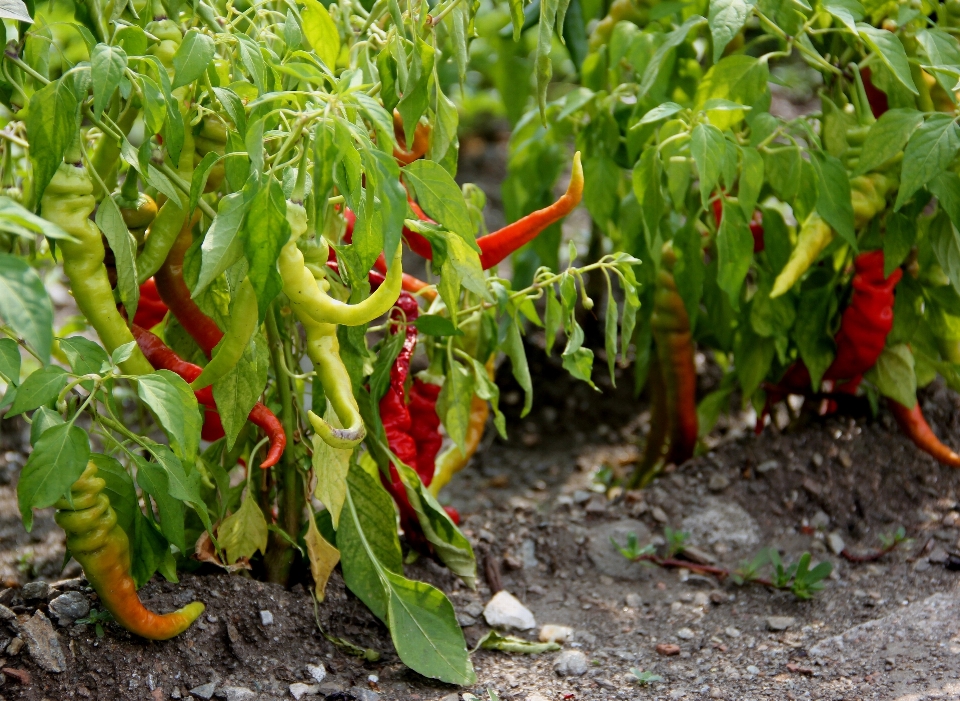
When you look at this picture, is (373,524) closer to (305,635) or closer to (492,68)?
(305,635)

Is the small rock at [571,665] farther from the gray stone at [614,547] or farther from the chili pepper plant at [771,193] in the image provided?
the chili pepper plant at [771,193]

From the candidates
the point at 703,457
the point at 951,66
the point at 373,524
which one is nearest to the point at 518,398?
the point at 703,457

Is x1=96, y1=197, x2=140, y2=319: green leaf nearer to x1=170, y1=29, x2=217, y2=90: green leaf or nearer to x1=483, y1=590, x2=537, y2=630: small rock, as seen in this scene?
x1=170, y1=29, x2=217, y2=90: green leaf

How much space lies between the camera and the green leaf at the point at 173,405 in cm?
124

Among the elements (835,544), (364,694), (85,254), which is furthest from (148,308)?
(835,544)

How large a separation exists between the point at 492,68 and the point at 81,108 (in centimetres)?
172

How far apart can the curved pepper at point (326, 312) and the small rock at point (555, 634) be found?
728 millimetres

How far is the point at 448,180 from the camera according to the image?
1396 mm

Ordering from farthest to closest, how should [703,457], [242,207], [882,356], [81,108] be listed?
[703,457], [882,356], [81,108], [242,207]

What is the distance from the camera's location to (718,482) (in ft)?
8.02

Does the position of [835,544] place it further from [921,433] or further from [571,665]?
[571,665]

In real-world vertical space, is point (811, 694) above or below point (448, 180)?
below

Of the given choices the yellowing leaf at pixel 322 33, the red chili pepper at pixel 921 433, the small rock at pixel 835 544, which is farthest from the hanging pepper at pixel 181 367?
the red chili pepper at pixel 921 433

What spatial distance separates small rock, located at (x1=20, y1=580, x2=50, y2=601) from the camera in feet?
5.45
